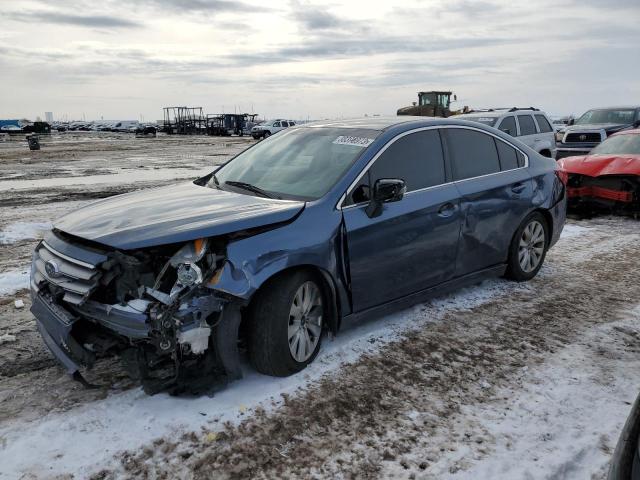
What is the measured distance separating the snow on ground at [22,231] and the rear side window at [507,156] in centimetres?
585

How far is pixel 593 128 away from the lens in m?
15.4

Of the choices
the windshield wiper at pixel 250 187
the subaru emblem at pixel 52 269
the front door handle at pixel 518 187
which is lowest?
the subaru emblem at pixel 52 269

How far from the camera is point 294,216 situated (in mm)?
3641

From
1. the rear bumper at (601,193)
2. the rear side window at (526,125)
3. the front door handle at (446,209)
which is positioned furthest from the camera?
the rear side window at (526,125)

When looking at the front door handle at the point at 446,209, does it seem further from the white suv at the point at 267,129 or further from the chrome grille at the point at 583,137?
the white suv at the point at 267,129

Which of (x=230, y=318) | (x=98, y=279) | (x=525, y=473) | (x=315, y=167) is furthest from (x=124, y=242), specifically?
→ (x=525, y=473)

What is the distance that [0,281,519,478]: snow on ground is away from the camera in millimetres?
2832

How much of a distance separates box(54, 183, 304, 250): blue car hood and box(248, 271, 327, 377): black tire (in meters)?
0.42

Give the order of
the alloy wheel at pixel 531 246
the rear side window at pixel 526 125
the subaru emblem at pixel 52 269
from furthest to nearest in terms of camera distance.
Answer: the rear side window at pixel 526 125 → the alloy wheel at pixel 531 246 → the subaru emblem at pixel 52 269

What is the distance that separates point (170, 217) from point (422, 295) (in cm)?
218

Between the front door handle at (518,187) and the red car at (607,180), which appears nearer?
the front door handle at (518,187)

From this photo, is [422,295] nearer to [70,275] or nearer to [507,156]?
[507,156]

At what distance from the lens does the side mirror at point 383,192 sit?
395cm

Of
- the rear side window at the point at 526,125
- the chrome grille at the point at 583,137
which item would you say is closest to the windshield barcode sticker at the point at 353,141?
the rear side window at the point at 526,125
